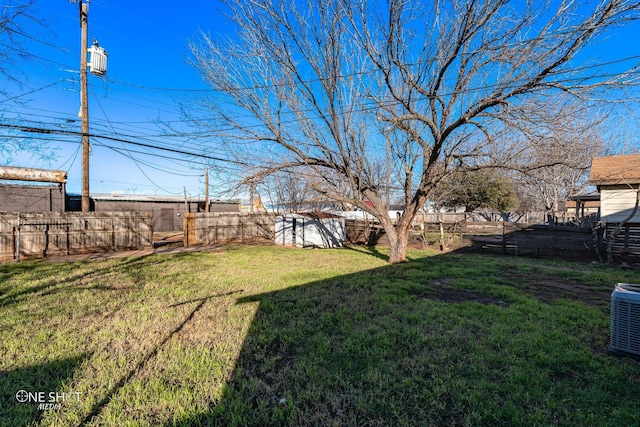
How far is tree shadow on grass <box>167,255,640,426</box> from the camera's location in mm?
2170

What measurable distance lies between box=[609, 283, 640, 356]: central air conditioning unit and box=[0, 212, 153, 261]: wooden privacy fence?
13652 mm

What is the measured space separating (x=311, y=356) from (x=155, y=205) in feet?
78.7

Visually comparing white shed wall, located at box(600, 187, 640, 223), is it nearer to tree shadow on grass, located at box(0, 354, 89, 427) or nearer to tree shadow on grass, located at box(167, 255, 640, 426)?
tree shadow on grass, located at box(167, 255, 640, 426)

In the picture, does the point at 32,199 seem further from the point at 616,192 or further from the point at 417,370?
the point at 616,192

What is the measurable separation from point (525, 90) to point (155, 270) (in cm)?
937

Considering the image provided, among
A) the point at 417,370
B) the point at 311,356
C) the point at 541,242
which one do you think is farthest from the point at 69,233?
the point at 541,242

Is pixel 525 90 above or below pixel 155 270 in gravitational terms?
above

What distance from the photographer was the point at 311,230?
47.6 feet

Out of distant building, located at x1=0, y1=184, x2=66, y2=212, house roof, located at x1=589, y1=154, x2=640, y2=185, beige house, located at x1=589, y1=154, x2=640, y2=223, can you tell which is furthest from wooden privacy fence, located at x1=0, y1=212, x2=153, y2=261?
beige house, located at x1=589, y1=154, x2=640, y2=223

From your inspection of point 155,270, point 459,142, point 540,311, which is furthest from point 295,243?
point 540,311

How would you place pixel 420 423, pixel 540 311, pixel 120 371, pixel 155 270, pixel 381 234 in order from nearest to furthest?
pixel 420 423
pixel 120 371
pixel 540 311
pixel 155 270
pixel 381 234

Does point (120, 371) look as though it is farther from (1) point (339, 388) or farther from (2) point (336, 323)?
(2) point (336, 323)

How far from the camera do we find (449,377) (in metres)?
2.62

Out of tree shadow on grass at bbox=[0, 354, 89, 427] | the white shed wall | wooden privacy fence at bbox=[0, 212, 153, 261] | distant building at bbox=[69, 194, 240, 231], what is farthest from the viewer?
distant building at bbox=[69, 194, 240, 231]
